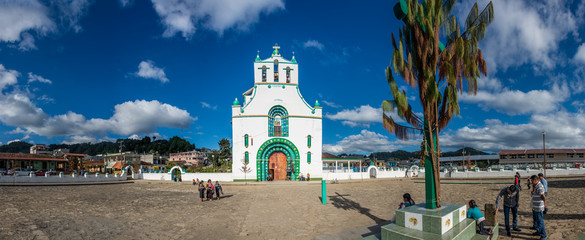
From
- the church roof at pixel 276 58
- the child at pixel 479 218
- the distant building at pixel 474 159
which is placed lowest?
the distant building at pixel 474 159

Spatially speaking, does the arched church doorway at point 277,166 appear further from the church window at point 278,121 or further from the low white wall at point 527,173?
the low white wall at point 527,173

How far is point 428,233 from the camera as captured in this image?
16.0ft

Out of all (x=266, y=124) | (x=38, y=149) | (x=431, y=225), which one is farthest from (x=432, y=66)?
(x=38, y=149)

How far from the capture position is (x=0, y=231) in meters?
7.54

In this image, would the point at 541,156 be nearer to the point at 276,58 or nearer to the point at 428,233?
the point at 276,58

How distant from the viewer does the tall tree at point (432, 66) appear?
5.11 metres

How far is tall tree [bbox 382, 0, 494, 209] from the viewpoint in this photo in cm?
511

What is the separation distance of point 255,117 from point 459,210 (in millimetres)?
23022

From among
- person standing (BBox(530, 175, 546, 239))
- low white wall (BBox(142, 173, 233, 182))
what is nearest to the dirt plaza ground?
person standing (BBox(530, 175, 546, 239))

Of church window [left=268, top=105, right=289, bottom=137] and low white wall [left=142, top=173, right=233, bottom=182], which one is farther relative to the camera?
church window [left=268, top=105, right=289, bottom=137]

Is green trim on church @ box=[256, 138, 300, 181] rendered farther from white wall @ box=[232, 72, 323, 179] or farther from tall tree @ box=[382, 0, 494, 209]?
tall tree @ box=[382, 0, 494, 209]

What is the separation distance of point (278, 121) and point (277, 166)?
444 cm

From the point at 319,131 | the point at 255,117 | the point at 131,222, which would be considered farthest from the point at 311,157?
the point at 131,222

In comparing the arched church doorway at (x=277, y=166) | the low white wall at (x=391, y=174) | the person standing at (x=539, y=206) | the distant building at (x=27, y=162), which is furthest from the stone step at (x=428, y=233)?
the distant building at (x=27, y=162)
